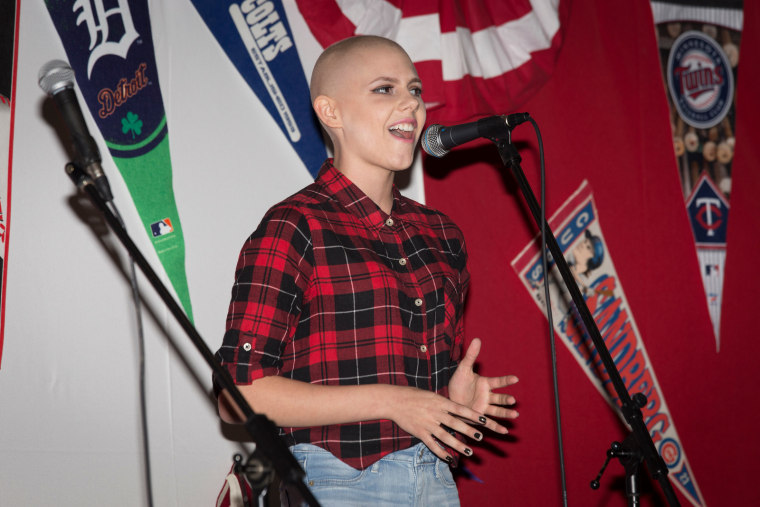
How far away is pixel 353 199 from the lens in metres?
1.78

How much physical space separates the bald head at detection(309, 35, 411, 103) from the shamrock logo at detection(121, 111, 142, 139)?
0.54 m

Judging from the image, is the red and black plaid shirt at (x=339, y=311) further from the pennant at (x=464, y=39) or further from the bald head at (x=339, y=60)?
the pennant at (x=464, y=39)

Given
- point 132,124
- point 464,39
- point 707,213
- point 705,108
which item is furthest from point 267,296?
point 705,108

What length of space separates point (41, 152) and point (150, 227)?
0.35 m

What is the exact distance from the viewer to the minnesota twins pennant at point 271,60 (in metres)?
2.30

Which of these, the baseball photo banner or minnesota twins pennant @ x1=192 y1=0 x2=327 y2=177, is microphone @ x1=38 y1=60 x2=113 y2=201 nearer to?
minnesota twins pennant @ x1=192 y1=0 x2=327 y2=177

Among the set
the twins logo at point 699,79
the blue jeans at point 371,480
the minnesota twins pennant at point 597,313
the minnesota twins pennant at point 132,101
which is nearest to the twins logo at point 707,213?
the twins logo at point 699,79

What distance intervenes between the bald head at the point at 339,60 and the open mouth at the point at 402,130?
0.20 meters

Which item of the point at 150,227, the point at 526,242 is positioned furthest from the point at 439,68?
the point at 150,227

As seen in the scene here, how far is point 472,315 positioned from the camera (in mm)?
2727

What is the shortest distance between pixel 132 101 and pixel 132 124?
0.07m

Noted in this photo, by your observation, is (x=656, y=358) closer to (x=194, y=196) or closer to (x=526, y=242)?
(x=526, y=242)

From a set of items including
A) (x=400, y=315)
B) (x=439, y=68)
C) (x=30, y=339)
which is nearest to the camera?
(x=400, y=315)

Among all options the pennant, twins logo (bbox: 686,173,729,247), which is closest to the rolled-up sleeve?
the pennant
